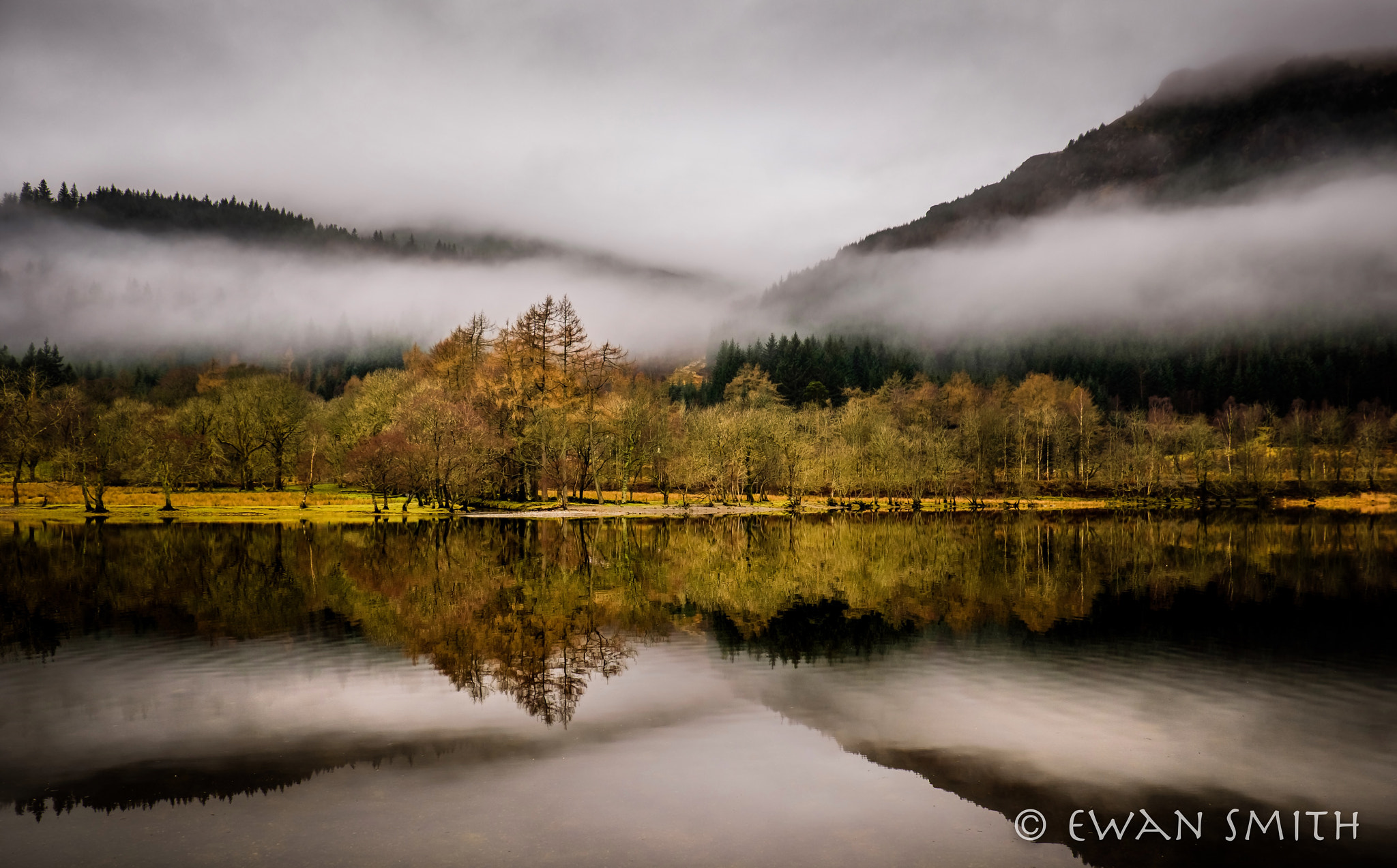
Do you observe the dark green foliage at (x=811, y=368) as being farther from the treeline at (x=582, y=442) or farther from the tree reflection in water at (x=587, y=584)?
the tree reflection in water at (x=587, y=584)

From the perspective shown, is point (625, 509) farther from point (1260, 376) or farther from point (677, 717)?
point (1260, 376)

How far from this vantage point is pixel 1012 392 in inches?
5974

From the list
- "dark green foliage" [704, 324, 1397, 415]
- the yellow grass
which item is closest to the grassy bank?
the yellow grass

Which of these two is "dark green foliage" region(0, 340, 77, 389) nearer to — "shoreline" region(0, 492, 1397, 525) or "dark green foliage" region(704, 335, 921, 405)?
"shoreline" region(0, 492, 1397, 525)

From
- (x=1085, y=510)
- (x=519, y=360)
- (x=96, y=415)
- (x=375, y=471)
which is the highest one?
(x=519, y=360)

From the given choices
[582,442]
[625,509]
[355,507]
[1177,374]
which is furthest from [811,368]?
[355,507]

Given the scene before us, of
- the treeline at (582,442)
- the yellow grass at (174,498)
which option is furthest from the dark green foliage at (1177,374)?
the yellow grass at (174,498)

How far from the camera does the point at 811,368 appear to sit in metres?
162

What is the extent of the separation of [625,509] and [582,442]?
31.4 feet

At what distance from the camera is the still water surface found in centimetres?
1070

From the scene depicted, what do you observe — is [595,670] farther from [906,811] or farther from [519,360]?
[519,360]

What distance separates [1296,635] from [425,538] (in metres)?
46.2

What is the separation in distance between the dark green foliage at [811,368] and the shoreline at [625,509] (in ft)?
191

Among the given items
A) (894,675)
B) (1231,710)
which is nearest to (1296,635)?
(1231,710)
